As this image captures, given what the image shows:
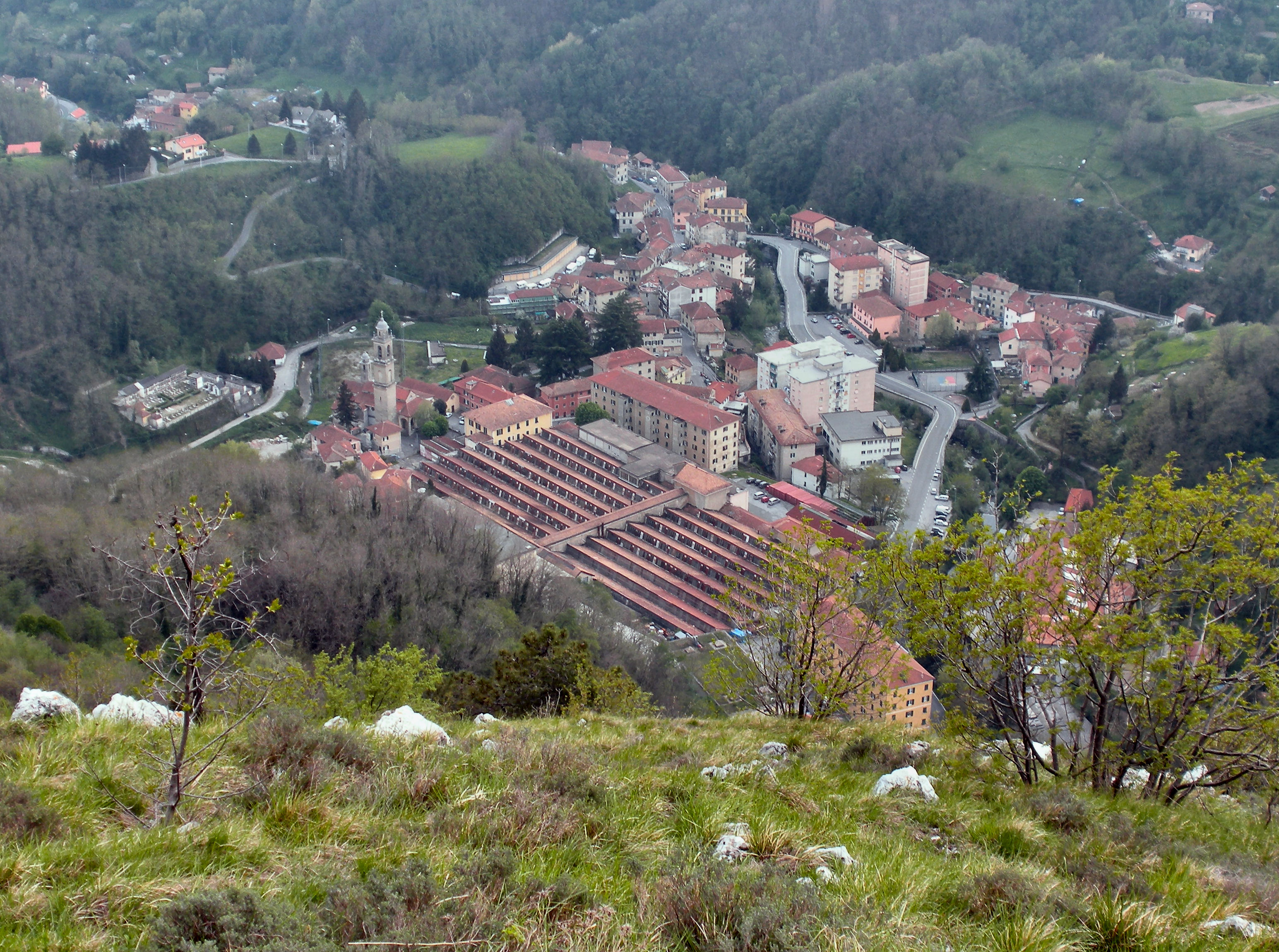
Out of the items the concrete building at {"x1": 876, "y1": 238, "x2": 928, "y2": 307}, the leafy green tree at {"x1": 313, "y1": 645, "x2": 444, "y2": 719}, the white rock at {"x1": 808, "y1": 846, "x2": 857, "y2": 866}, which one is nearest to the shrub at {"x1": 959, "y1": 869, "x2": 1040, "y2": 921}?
the white rock at {"x1": 808, "y1": 846, "x2": 857, "y2": 866}

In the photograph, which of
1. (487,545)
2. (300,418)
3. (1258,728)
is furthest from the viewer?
(300,418)

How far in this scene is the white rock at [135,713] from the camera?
5.13 m

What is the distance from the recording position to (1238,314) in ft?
114

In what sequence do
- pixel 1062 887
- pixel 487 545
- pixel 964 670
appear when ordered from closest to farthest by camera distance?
1. pixel 1062 887
2. pixel 964 670
3. pixel 487 545

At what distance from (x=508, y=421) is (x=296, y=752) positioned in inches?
921

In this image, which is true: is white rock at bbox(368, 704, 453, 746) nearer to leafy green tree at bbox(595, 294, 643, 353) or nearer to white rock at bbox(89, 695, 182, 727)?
white rock at bbox(89, 695, 182, 727)

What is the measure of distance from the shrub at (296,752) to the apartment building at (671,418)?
859 inches

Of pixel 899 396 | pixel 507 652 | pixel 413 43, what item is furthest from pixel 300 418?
pixel 413 43

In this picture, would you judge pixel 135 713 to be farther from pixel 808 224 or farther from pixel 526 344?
pixel 808 224

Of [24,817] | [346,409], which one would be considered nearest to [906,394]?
[346,409]

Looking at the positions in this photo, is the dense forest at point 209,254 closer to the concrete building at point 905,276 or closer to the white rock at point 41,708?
the concrete building at point 905,276

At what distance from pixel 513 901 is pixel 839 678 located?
474 centimetres

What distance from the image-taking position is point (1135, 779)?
6340 millimetres

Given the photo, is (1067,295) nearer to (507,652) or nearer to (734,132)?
(734,132)
